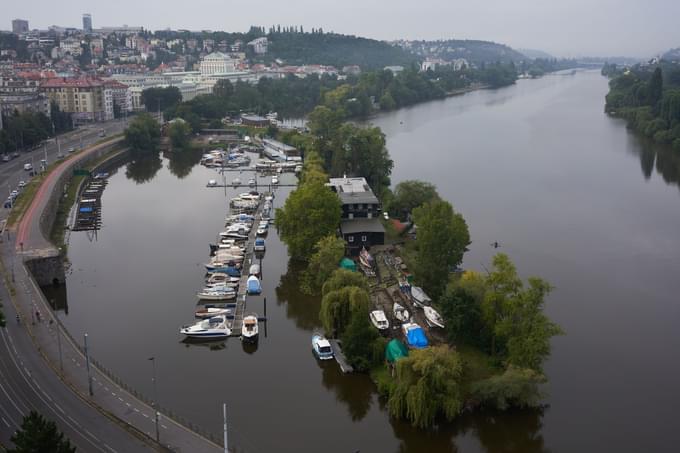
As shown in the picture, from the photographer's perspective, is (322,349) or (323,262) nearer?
(322,349)

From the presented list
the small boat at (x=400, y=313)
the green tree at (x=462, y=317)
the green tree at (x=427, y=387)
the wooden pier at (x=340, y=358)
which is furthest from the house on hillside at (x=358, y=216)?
the green tree at (x=427, y=387)

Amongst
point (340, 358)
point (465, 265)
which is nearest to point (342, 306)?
point (340, 358)

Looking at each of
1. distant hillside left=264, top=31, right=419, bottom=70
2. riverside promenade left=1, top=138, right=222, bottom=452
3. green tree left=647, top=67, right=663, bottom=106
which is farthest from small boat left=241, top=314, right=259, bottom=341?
distant hillside left=264, top=31, right=419, bottom=70

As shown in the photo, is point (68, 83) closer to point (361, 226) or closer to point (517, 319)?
point (361, 226)

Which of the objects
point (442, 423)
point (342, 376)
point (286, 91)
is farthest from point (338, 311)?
point (286, 91)

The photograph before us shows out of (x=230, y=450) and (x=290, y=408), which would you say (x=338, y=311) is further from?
(x=230, y=450)

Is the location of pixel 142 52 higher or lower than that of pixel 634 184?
higher
